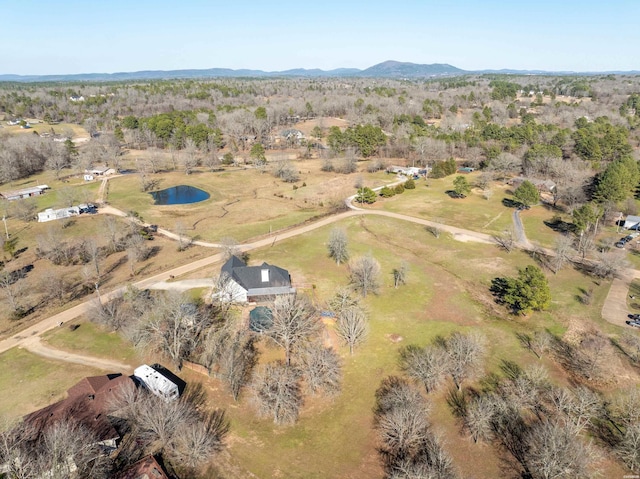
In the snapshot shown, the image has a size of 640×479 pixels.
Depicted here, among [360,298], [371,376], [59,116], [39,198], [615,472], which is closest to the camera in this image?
[615,472]

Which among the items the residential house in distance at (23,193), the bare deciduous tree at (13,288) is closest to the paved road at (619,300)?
the bare deciduous tree at (13,288)

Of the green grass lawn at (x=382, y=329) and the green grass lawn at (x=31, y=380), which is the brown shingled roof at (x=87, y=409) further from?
the green grass lawn at (x=382, y=329)

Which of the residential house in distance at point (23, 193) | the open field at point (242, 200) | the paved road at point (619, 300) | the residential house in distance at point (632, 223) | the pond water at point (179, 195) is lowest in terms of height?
the pond water at point (179, 195)

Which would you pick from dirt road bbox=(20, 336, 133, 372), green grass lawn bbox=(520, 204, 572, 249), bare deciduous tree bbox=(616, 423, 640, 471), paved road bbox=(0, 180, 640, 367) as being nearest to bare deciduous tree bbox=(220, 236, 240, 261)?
paved road bbox=(0, 180, 640, 367)

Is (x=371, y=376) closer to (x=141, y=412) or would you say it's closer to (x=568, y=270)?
(x=141, y=412)

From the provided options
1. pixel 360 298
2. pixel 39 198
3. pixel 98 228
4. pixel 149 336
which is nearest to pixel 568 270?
pixel 360 298

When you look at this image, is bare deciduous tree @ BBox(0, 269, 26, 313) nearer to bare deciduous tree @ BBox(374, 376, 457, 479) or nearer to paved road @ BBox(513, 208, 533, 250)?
bare deciduous tree @ BBox(374, 376, 457, 479)
